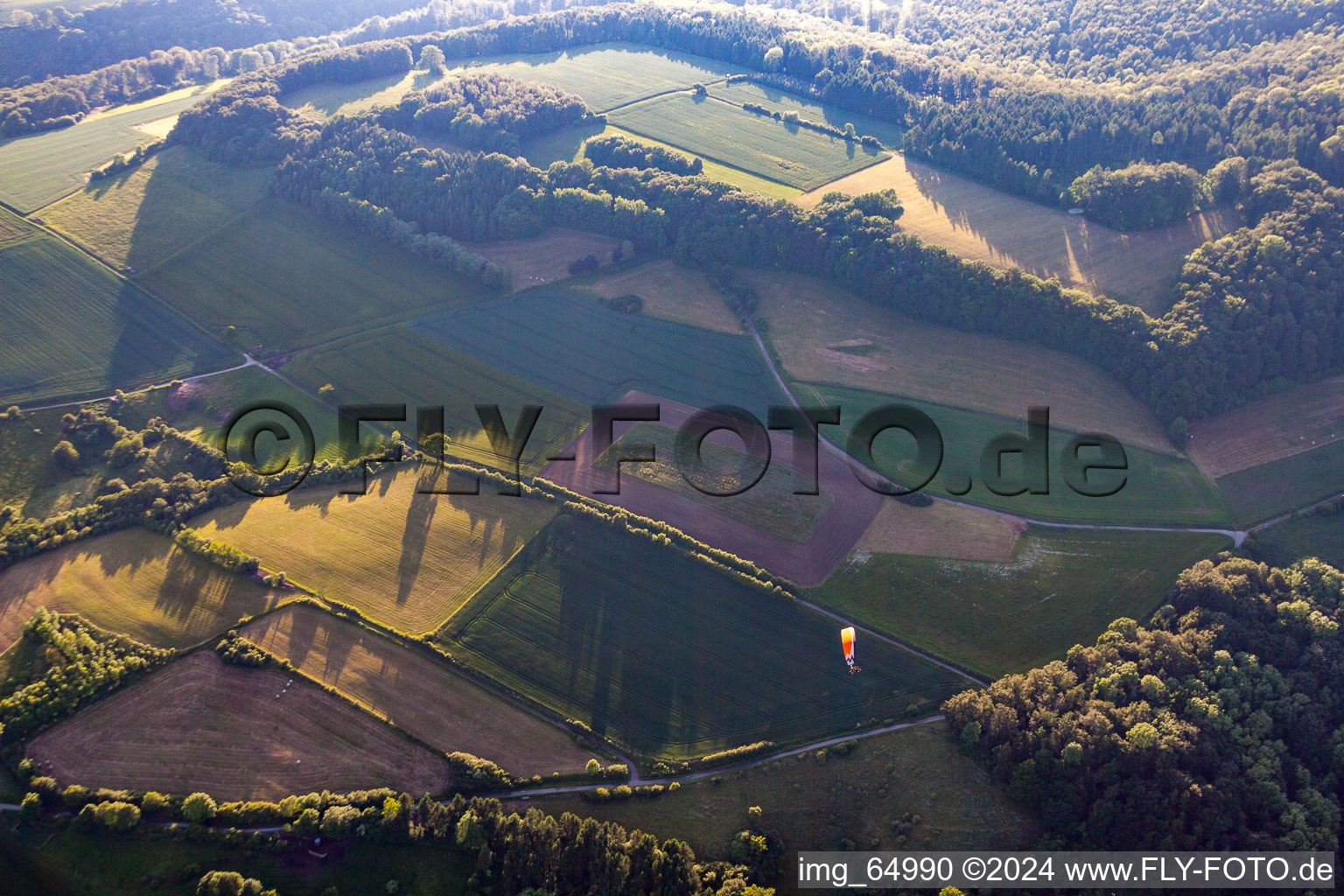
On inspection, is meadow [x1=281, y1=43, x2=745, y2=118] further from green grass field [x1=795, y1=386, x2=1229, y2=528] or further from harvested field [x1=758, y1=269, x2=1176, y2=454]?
green grass field [x1=795, y1=386, x2=1229, y2=528]

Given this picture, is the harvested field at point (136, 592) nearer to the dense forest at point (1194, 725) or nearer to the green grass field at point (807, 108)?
the dense forest at point (1194, 725)

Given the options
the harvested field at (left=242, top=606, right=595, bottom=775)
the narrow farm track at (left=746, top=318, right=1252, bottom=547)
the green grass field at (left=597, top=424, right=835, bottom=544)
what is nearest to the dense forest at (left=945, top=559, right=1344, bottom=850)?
the narrow farm track at (left=746, top=318, right=1252, bottom=547)

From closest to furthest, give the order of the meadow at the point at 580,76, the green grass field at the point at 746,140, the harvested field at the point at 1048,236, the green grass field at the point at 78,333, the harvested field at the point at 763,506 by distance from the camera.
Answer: the harvested field at the point at 763,506
the green grass field at the point at 78,333
the harvested field at the point at 1048,236
the green grass field at the point at 746,140
the meadow at the point at 580,76

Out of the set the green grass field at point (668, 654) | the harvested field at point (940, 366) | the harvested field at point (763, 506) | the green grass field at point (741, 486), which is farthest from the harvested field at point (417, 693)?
the harvested field at point (940, 366)

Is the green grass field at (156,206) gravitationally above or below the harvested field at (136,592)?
above

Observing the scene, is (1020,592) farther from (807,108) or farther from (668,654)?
(807,108)

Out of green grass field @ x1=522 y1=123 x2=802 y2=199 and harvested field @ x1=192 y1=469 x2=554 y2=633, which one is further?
green grass field @ x1=522 y1=123 x2=802 y2=199

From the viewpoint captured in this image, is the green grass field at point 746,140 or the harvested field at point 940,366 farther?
the green grass field at point 746,140
